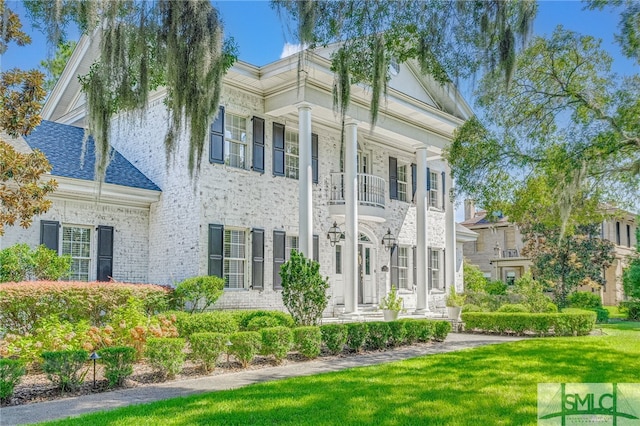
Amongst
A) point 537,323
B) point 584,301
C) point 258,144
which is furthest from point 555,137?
point 584,301

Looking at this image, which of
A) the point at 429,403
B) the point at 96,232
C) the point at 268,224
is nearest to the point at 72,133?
the point at 96,232

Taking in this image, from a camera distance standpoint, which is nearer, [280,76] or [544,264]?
[280,76]

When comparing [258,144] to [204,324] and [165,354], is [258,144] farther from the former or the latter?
[165,354]

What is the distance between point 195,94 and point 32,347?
14.0 feet

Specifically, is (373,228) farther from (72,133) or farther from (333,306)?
(72,133)

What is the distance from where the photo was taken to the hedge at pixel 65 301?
9.59 meters

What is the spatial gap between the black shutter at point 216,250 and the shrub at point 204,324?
113 inches

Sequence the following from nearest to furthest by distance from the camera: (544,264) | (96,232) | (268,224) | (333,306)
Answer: (96,232) → (268,224) → (333,306) → (544,264)

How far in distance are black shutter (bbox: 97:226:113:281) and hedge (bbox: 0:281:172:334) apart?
1767 millimetres

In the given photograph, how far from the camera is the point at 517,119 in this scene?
1190cm

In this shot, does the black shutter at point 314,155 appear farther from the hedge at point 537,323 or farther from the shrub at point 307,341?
the shrub at point 307,341

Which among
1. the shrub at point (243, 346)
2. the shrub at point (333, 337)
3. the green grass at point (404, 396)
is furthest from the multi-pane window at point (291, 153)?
the green grass at point (404, 396)

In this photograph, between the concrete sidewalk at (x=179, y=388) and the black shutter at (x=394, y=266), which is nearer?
the concrete sidewalk at (x=179, y=388)

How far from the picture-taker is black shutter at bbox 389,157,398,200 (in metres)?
19.4
